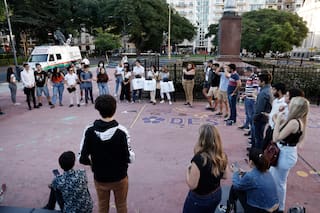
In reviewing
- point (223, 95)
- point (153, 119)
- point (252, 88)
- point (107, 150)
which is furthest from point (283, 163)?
point (153, 119)

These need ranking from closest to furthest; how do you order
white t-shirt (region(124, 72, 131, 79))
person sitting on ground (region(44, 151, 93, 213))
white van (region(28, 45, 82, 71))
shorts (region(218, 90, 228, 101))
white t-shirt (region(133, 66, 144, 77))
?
person sitting on ground (region(44, 151, 93, 213)), shorts (region(218, 90, 228, 101)), white t-shirt (region(124, 72, 131, 79)), white t-shirt (region(133, 66, 144, 77)), white van (region(28, 45, 82, 71))

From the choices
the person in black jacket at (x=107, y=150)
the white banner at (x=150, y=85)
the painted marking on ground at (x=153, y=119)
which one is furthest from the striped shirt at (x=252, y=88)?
the white banner at (x=150, y=85)

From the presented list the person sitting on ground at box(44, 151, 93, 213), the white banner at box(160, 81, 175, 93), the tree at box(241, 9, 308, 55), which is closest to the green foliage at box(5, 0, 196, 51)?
the tree at box(241, 9, 308, 55)

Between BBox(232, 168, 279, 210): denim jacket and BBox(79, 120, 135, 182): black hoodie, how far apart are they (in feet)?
4.03

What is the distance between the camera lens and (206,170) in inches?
89.3

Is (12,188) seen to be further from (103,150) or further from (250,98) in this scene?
(250,98)

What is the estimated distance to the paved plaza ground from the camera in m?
4.04

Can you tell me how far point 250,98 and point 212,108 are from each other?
3393 mm

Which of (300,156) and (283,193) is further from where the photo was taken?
(300,156)

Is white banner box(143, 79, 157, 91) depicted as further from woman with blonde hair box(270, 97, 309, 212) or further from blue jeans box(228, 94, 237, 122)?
woman with blonde hair box(270, 97, 309, 212)

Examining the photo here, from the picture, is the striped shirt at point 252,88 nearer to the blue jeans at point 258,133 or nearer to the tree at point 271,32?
the blue jeans at point 258,133

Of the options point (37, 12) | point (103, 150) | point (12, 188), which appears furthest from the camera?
point (37, 12)

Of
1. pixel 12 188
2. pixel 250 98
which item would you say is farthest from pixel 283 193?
pixel 12 188

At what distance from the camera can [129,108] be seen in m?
9.87
